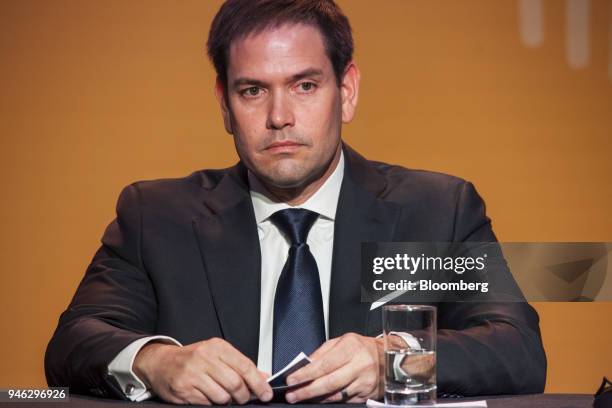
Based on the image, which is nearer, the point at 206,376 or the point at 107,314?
the point at 206,376

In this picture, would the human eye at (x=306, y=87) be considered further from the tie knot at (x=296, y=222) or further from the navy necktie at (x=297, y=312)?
the navy necktie at (x=297, y=312)

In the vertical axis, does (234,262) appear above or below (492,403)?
above

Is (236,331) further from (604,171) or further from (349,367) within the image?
(604,171)

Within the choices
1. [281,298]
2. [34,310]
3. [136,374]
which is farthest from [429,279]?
[34,310]

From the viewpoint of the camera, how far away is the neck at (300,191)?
7.56 ft

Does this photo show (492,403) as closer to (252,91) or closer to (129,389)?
(129,389)

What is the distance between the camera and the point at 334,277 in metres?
2.16

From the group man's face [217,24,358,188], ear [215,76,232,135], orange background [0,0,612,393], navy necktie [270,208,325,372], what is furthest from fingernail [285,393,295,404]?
orange background [0,0,612,393]

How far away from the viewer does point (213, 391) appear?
1.60 metres

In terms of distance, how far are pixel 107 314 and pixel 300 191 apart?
582 millimetres

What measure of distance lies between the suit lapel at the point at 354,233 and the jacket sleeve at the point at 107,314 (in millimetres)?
462

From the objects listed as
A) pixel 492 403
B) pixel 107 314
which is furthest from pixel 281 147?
pixel 492 403

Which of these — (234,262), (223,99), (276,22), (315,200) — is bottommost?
(234,262)

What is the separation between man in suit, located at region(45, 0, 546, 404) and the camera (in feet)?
6.72
